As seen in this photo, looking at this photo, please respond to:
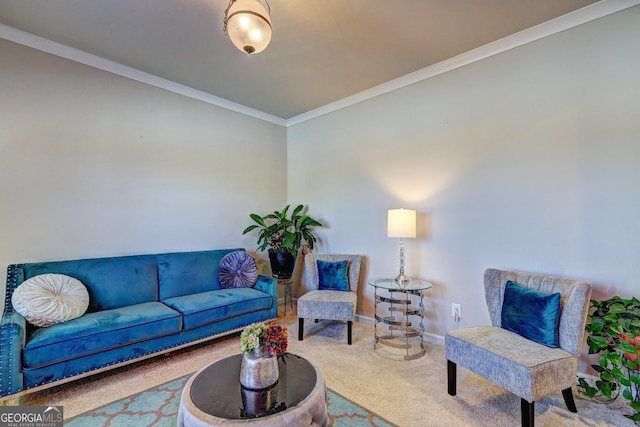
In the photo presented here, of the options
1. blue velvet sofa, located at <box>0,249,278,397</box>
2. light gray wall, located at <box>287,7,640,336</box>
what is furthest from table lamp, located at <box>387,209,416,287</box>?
blue velvet sofa, located at <box>0,249,278,397</box>

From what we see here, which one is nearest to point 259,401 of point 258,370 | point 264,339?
point 258,370

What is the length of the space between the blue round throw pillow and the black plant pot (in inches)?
14.5

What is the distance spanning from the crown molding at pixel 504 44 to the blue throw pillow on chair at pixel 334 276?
208 cm

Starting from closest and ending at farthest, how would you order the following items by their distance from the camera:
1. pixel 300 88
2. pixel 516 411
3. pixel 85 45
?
pixel 516 411 < pixel 85 45 < pixel 300 88

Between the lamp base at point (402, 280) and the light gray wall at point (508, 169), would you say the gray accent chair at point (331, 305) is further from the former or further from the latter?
the lamp base at point (402, 280)

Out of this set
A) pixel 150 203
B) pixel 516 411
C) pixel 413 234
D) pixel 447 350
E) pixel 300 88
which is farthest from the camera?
pixel 300 88

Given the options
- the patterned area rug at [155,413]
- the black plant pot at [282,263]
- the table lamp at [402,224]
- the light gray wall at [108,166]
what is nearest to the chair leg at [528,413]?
the patterned area rug at [155,413]

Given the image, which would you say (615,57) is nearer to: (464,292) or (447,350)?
(464,292)

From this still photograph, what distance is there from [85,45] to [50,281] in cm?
211

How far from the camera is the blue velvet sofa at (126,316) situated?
197cm

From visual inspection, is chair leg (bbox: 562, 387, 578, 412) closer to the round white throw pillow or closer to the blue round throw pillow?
the blue round throw pillow

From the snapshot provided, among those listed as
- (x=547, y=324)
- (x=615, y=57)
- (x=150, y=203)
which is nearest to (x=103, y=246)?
(x=150, y=203)

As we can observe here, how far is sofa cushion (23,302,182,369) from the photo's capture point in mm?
1996

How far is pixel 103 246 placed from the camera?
9.60 feet
